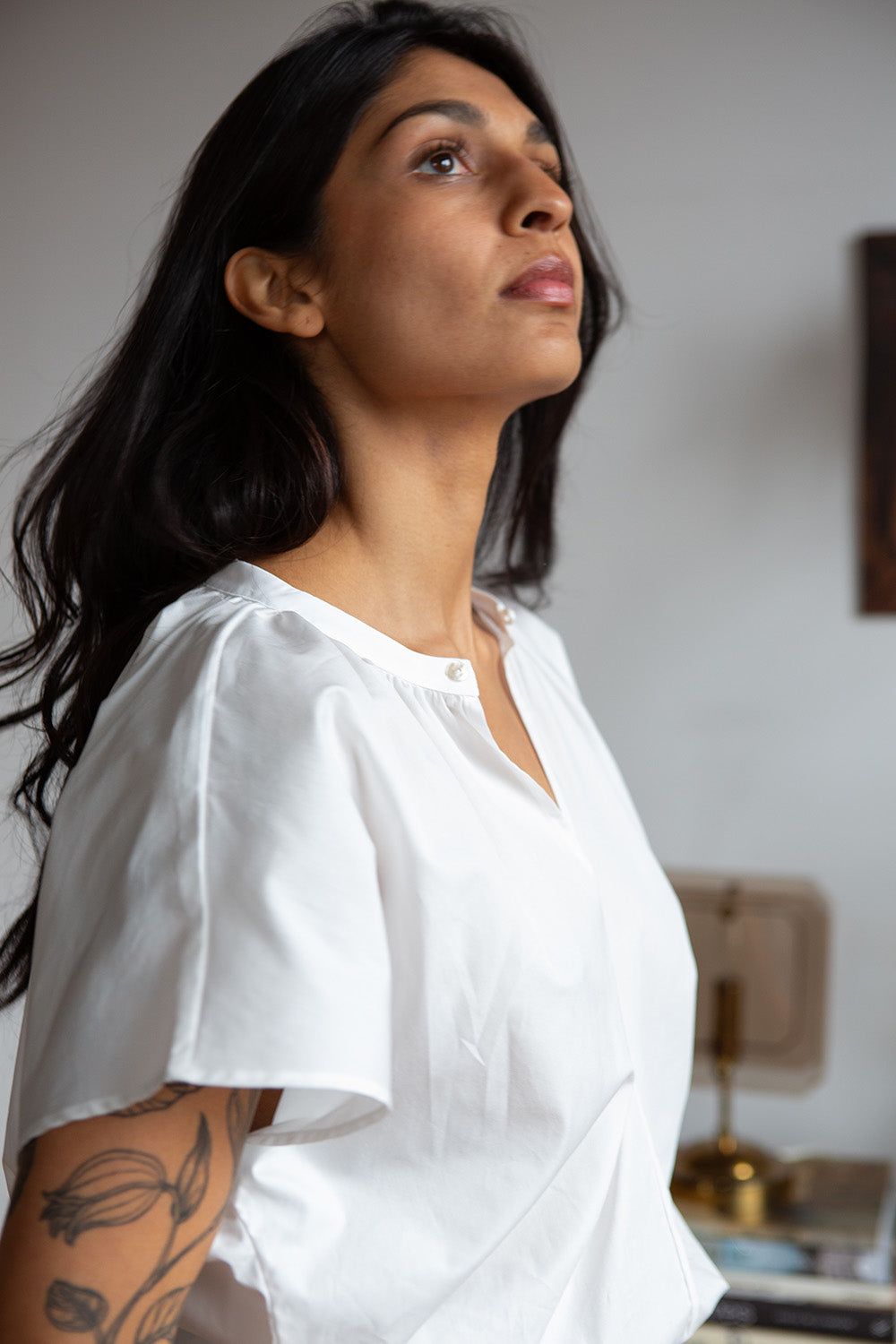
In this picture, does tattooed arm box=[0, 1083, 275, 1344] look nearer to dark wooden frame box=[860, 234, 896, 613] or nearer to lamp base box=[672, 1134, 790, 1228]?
lamp base box=[672, 1134, 790, 1228]

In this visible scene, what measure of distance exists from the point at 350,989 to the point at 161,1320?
17 cm

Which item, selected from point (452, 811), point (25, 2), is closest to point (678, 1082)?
point (452, 811)

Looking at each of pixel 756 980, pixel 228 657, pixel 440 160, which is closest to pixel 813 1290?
pixel 756 980

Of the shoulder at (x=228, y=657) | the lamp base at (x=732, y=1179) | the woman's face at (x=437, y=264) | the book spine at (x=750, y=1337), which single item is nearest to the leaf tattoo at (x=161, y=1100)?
the shoulder at (x=228, y=657)

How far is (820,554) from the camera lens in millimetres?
1729

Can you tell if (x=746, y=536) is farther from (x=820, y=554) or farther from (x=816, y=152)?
(x=816, y=152)

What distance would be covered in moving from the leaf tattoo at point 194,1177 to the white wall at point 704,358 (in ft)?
4.29

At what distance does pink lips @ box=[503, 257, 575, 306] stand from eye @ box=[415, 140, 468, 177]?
89 mm

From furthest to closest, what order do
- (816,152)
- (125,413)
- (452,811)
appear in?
(816,152) → (125,413) → (452,811)

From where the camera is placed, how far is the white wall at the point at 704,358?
169cm

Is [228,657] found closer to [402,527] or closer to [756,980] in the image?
[402,527]

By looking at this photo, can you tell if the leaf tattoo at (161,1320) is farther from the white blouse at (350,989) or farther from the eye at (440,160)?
the eye at (440,160)

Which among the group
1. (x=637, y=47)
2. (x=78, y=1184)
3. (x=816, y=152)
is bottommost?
(x=78, y=1184)

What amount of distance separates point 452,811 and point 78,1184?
0.85 feet
